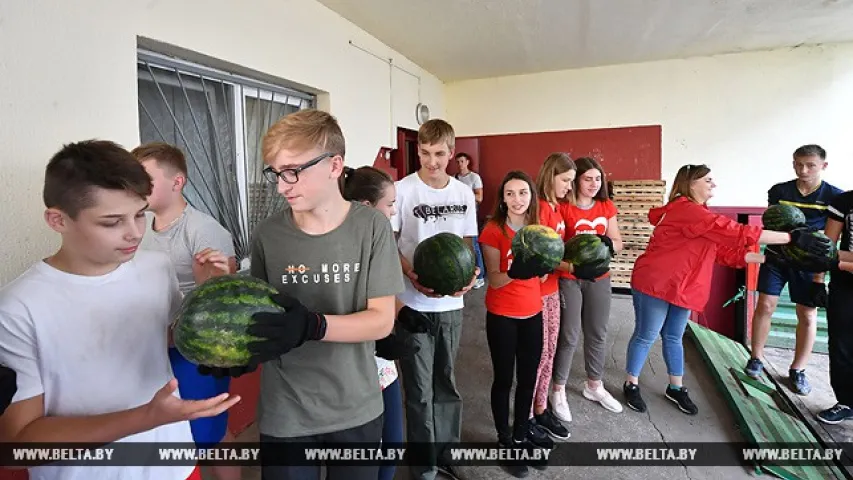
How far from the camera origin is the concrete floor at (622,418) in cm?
261

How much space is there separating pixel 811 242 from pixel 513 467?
2.16 m

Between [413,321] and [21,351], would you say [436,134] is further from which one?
[21,351]

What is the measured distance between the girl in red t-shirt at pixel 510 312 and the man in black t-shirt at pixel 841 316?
215 centimetres

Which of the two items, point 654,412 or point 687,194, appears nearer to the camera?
point 687,194

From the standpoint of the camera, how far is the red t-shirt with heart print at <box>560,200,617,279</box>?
3062 millimetres

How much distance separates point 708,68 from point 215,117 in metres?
6.49

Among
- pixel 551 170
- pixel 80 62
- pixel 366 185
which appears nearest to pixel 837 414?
pixel 551 170

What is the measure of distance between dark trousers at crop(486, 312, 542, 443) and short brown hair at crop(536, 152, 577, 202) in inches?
37.2

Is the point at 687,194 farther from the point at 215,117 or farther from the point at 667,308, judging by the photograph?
the point at 215,117

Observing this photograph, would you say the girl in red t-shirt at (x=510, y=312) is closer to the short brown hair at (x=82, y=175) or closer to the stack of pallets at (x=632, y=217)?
the short brown hair at (x=82, y=175)

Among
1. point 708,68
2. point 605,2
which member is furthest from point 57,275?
point 708,68

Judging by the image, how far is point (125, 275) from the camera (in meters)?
1.22

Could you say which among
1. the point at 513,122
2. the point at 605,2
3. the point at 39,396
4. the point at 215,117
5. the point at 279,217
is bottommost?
the point at 39,396

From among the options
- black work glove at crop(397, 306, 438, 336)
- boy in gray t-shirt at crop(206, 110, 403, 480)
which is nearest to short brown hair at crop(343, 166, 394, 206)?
black work glove at crop(397, 306, 438, 336)
